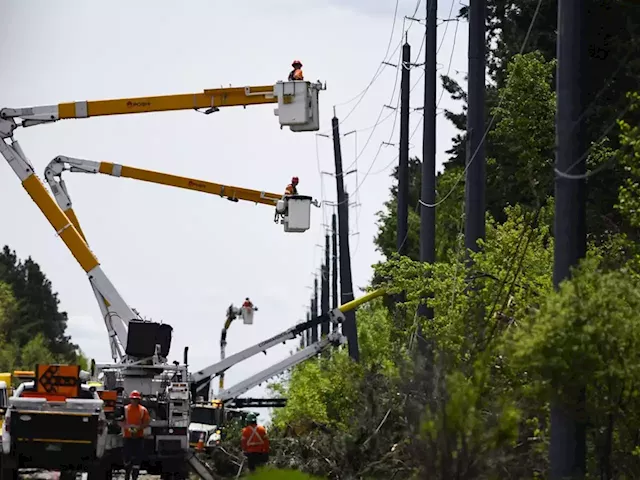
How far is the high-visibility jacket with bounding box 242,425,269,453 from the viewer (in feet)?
98.0

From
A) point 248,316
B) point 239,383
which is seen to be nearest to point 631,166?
point 239,383

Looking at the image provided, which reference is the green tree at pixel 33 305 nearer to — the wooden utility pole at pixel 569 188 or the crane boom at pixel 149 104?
the crane boom at pixel 149 104

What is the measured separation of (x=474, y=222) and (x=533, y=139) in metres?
3.08

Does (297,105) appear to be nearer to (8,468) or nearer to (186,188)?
(186,188)

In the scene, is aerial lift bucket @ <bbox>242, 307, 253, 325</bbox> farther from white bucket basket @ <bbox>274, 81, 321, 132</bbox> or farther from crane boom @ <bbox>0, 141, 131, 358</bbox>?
white bucket basket @ <bbox>274, 81, 321, 132</bbox>

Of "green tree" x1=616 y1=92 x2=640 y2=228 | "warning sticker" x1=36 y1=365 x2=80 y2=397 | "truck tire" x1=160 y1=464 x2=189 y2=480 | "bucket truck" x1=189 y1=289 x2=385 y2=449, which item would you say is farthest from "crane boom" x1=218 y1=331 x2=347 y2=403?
"green tree" x1=616 y1=92 x2=640 y2=228

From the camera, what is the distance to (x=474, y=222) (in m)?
31.5

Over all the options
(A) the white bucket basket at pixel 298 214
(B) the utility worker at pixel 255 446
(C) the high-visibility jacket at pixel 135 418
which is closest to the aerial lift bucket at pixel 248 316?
(A) the white bucket basket at pixel 298 214

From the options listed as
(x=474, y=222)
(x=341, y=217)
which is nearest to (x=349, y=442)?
(x=474, y=222)

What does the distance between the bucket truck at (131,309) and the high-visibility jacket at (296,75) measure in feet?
1.09

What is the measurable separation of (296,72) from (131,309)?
7095 mm

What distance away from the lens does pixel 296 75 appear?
3784cm

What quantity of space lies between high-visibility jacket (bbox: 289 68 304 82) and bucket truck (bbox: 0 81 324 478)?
0.33 m

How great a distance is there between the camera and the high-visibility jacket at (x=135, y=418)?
100 feet
